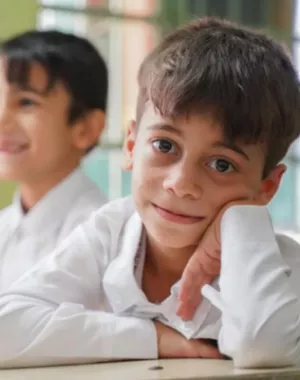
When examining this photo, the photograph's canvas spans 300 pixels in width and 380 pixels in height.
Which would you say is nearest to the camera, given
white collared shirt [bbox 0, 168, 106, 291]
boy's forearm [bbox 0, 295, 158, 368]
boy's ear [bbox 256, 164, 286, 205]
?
boy's forearm [bbox 0, 295, 158, 368]

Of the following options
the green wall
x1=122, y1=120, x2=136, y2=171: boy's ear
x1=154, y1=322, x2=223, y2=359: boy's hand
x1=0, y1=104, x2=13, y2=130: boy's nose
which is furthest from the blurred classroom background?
x1=154, y1=322, x2=223, y2=359: boy's hand

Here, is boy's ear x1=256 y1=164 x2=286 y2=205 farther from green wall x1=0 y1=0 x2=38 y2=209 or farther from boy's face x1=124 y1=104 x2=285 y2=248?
green wall x1=0 y1=0 x2=38 y2=209

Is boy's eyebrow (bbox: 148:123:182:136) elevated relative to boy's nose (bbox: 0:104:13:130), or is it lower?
elevated

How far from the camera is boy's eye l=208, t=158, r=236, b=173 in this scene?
0.91 meters

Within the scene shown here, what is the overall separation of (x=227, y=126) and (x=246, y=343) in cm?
25

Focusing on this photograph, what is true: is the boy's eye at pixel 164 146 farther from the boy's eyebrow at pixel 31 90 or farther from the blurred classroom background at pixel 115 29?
the blurred classroom background at pixel 115 29

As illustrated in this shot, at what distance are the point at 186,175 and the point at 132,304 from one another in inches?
7.5

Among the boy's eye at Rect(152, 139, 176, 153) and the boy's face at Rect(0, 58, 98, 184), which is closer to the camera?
the boy's eye at Rect(152, 139, 176, 153)

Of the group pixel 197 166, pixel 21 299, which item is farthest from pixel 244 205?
pixel 21 299

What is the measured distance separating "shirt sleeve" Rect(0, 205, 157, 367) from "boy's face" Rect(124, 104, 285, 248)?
0.12m

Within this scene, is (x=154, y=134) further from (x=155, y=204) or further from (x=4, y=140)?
(x=4, y=140)

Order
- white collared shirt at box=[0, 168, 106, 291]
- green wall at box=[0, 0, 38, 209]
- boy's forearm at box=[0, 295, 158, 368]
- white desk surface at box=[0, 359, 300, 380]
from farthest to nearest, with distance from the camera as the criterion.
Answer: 1. green wall at box=[0, 0, 38, 209]
2. white collared shirt at box=[0, 168, 106, 291]
3. boy's forearm at box=[0, 295, 158, 368]
4. white desk surface at box=[0, 359, 300, 380]

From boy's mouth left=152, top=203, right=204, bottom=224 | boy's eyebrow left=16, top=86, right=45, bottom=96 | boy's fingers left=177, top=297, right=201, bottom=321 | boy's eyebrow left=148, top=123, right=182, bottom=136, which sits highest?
boy's eyebrow left=148, top=123, right=182, bottom=136

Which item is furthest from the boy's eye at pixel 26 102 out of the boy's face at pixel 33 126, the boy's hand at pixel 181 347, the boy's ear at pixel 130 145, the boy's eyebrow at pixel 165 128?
the boy's hand at pixel 181 347
